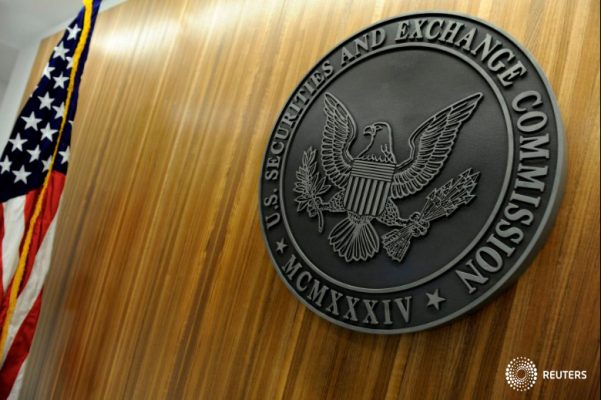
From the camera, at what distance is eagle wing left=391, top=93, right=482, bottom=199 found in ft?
4.48

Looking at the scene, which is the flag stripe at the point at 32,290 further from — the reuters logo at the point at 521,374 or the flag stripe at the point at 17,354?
the reuters logo at the point at 521,374

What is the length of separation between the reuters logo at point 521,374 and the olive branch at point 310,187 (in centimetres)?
67

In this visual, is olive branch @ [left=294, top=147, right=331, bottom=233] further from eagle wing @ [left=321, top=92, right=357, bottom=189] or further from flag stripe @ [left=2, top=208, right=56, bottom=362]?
flag stripe @ [left=2, top=208, right=56, bottom=362]

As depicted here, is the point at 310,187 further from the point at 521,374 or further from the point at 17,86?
the point at 17,86

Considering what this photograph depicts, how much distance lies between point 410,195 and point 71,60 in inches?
79.7

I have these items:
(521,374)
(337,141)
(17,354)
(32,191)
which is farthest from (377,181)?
(17,354)

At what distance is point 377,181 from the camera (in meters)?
1.51

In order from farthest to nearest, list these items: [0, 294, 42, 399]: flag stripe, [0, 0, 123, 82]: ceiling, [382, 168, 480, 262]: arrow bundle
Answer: [0, 0, 123, 82]: ceiling < [0, 294, 42, 399]: flag stripe < [382, 168, 480, 262]: arrow bundle

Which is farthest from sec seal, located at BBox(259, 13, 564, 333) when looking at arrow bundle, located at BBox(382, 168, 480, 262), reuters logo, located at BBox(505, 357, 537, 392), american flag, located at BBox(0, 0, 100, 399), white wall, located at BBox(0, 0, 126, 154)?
white wall, located at BBox(0, 0, 126, 154)

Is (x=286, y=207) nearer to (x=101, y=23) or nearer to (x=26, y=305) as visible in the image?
(x=26, y=305)

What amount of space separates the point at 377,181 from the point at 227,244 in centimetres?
73

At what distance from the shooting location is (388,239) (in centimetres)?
143

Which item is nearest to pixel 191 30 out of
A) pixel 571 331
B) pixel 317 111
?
pixel 317 111

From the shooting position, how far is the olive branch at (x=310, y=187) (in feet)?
5.35
